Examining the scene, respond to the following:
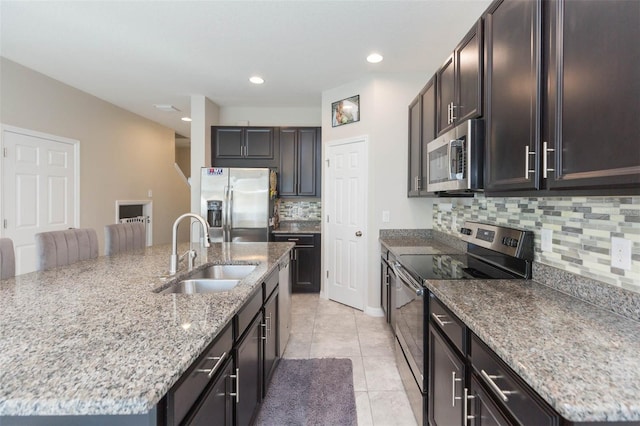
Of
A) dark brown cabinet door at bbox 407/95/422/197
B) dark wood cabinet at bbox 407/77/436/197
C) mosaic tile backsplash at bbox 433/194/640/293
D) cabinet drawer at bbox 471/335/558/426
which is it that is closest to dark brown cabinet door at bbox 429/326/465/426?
cabinet drawer at bbox 471/335/558/426

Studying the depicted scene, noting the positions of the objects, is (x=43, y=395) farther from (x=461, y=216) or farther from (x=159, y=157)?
(x=159, y=157)

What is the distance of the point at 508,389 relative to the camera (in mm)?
900

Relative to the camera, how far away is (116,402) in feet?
2.10

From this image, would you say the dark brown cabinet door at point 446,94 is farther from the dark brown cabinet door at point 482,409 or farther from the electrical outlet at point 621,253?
the dark brown cabinet door at point 482,409

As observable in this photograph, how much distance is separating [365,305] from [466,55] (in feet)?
8.69

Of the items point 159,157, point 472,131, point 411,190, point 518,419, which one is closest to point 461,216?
point 411,190

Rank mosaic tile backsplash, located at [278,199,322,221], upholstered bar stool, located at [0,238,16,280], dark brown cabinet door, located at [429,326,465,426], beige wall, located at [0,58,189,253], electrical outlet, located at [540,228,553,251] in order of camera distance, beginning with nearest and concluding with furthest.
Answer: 1. dark brown cabinet door, located at [429,326,465,426]
2. electrical outlet, located at [540,228,553,251]
3. upholstered bar stool, located at [0,238,16,280]
4. beige wall, located at [0,58,189,253]
5. mosaic tile backsplash, located at [278,199,322,221]

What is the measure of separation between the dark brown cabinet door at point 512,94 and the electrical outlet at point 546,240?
347mm

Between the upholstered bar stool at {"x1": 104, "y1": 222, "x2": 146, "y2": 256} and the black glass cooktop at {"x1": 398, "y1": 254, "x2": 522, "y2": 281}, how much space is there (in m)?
2.27

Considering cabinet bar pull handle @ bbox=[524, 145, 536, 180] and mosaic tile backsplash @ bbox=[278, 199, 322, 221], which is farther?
mosaic tile backsplash @ bbox=[278, 199, 322, 221]

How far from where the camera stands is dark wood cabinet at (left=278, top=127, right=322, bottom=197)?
4.45 m

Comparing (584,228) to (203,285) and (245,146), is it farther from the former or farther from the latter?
(245,146)

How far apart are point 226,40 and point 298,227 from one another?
261cm

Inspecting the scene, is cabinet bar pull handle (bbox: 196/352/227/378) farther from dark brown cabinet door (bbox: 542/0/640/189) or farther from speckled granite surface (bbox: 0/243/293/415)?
dark brown cabinet door (bbox: 542/0/640/189)
